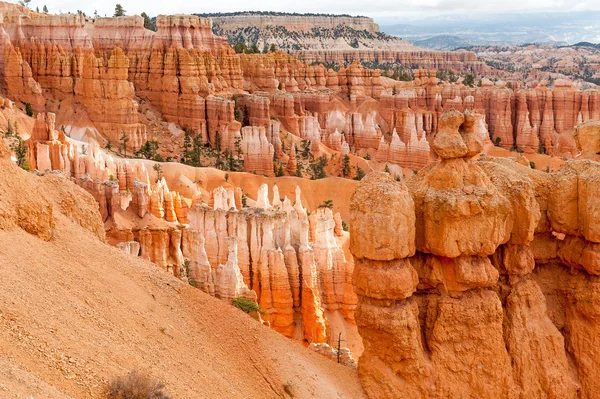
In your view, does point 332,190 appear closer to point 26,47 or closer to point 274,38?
point 26,47

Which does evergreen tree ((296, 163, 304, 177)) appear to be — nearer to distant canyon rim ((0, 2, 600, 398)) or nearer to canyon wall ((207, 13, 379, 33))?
distant canyon rim ((0, 2, 600, 398))

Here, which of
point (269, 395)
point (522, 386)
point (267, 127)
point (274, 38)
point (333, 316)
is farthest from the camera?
point (274, 38)

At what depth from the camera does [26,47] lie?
190 feet

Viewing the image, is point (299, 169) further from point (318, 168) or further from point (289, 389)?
point (289, 389)

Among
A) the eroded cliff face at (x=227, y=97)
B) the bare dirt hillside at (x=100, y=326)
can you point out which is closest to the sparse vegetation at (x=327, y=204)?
the eroded cliff face at (x=227, y=97)

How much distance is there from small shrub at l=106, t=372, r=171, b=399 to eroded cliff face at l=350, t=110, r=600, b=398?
590 centimetres

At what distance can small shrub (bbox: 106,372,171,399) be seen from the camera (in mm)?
9648

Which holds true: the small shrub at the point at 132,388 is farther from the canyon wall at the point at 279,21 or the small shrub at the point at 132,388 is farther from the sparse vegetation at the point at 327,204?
the canyon wall at the point at 279,21

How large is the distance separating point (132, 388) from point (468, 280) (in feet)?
25.1

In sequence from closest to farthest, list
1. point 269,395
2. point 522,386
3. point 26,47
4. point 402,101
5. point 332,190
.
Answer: point 269,395 → point 522,386 → point 332,190 → point 26,47 → point 402,101

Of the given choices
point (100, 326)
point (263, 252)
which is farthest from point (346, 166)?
point (100, 326)

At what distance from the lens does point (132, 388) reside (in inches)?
383

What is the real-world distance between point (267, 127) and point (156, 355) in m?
50.2

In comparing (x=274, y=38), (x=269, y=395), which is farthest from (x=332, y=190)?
(x=274, y=38)
